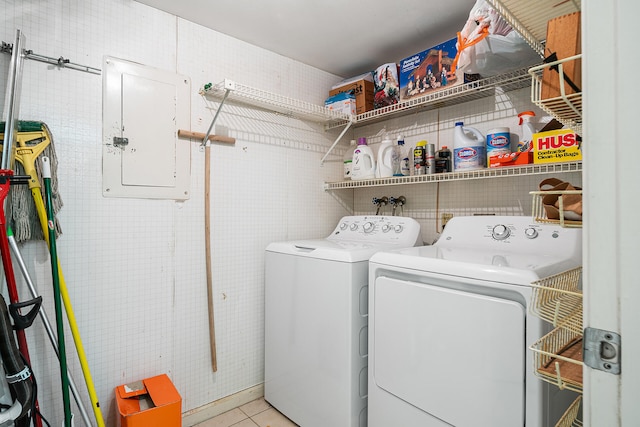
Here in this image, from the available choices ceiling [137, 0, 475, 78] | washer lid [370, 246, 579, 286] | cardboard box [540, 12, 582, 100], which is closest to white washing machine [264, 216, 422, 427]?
washer lid [370, 246, 579, 286]

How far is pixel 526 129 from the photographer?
1693 millimetres

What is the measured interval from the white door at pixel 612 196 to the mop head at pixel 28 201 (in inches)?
75.4

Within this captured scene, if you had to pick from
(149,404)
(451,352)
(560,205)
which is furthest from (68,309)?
(560,205)

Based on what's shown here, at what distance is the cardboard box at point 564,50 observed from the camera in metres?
0.83

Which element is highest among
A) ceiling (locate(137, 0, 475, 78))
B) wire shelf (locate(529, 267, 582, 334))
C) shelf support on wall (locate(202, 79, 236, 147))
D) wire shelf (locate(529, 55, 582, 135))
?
ceiling (locate(137, 0, 475, 78))

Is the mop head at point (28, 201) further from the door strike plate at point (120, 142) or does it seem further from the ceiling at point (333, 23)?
the ceiling at point (333, 23)

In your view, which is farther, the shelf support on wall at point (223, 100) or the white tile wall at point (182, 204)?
the shelf support on wall at point (223, 100)

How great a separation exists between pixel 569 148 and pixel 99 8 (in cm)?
229

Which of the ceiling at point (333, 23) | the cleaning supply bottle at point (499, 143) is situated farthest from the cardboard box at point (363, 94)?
the cleaning supply bottle at point (499, 143)

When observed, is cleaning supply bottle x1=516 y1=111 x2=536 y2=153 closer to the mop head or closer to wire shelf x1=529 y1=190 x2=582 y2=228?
wire shelf x1=529 y1=190 x2=582 y2=228

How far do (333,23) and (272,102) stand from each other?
1.93 ft

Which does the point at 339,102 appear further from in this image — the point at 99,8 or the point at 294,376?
the point at 294,376

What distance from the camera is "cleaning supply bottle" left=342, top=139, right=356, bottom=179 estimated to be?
2.59m

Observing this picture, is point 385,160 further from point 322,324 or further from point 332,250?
point 322,324
